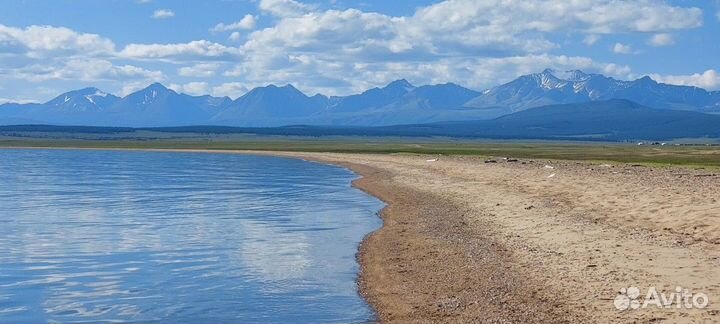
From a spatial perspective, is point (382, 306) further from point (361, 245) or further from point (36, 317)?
point (361, 245)

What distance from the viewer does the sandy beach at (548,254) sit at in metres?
16.6

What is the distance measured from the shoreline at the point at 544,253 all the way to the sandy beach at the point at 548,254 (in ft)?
0.11

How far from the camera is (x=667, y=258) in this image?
19781 millimetres

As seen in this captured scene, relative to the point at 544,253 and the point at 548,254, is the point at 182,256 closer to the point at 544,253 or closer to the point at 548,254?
the point at 544,253

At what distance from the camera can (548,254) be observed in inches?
872

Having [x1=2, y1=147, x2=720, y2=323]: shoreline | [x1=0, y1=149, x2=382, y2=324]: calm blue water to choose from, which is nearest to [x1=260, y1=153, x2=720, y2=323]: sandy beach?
[x1=2, y1=147, x2=720, y2=323]: shoreline

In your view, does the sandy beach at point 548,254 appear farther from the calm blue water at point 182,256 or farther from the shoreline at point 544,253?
the calm blue water at point 182,256

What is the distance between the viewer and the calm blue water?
18.2m

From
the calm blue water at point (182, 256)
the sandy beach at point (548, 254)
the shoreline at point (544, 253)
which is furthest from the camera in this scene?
the calm blue water at point (182, 256)

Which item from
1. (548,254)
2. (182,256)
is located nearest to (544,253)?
(548,254)

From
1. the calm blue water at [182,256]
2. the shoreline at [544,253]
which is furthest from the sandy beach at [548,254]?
the calm blue water at [182,256]

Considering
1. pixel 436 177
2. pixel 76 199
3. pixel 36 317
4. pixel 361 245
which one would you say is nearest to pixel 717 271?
pixel 361 245

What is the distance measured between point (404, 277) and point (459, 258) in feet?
8.41

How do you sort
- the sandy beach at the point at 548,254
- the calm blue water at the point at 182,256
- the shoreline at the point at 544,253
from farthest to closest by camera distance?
the calm blue water at the point at 182,256
the shoreline at the point at 544,253
the sandy beach at the point at 548,254
